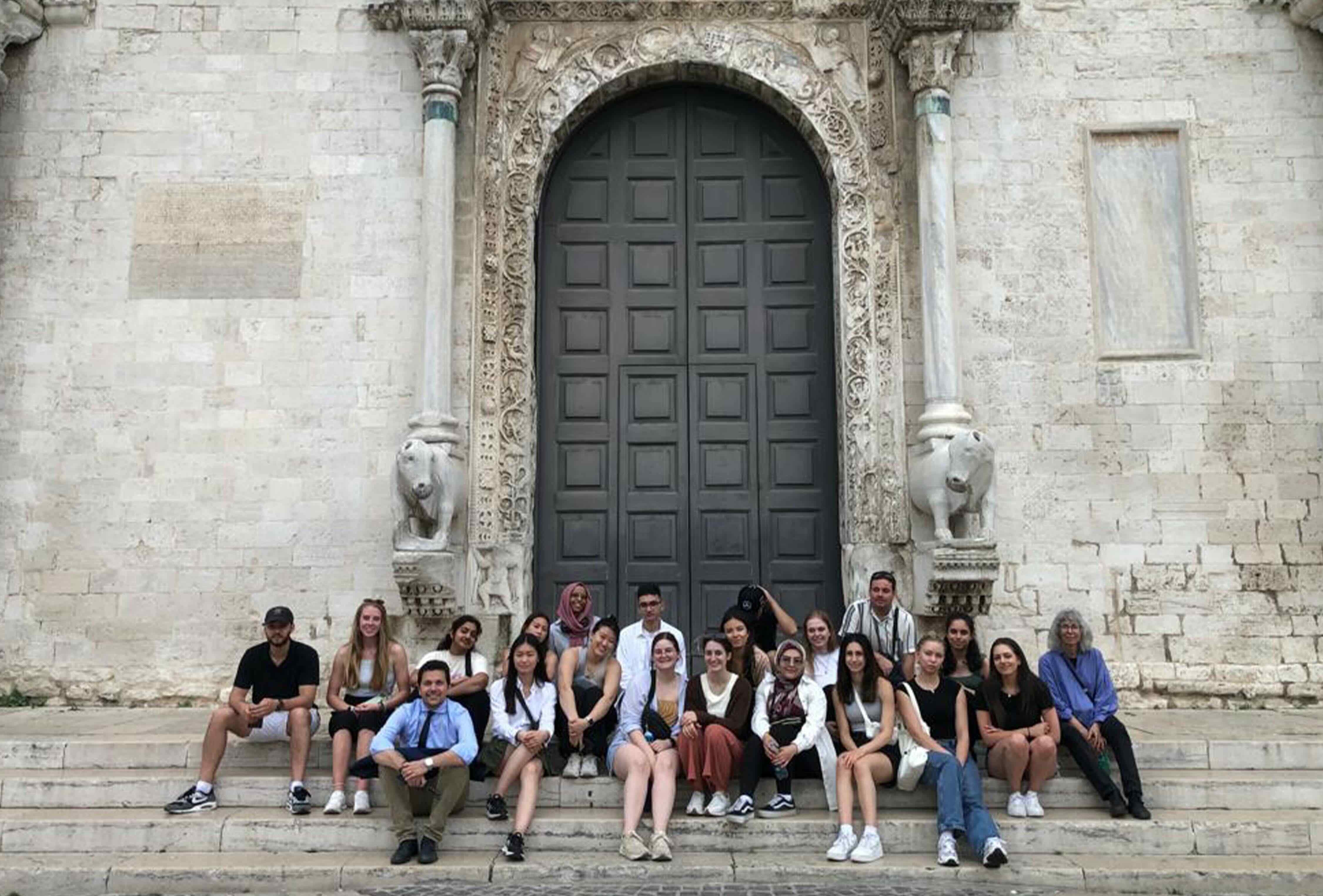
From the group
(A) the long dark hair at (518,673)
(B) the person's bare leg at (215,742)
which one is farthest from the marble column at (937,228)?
(B) the person's bare leg at (215,742)

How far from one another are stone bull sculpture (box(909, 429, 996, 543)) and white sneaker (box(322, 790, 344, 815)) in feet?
16.1

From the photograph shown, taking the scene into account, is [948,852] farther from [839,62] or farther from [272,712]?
[839,62]

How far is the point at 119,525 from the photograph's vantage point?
32.4ft

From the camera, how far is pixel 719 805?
22.5ft

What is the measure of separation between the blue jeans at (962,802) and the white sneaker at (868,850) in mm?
367

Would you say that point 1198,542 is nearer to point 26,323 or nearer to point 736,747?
point 736,747

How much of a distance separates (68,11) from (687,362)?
6557mm

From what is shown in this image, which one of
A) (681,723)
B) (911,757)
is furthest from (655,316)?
(911,757)

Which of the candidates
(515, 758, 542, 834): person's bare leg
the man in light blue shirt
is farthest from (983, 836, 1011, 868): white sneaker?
the man in light blue shirt

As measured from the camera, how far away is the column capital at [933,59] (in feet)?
32.7

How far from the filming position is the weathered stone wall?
31.7 ft

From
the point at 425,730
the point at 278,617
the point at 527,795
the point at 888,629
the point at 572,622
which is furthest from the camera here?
the point at 572,622

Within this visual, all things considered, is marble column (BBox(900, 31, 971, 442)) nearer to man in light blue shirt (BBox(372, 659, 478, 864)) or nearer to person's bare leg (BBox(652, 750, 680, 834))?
person's bare leg (BBox(652, 750, 680, 834))

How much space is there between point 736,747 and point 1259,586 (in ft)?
17.6
